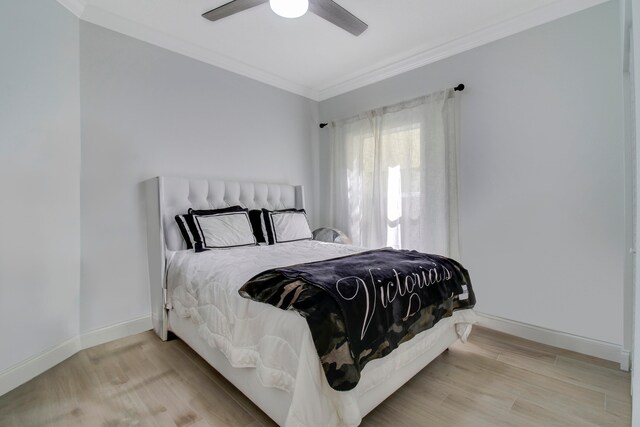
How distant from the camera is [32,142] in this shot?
1.86m

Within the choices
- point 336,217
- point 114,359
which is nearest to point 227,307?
point 114,359

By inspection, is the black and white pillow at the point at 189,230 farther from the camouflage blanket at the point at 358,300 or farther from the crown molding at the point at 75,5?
the crown molding at the point at 75,5

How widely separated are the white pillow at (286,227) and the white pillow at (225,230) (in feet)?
0.75

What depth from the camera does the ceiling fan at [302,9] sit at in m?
1.74

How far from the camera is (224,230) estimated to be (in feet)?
8.39

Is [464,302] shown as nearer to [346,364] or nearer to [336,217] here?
[346,364]

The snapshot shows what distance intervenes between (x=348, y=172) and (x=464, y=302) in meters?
2.12

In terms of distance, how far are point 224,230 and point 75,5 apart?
1.98 meters

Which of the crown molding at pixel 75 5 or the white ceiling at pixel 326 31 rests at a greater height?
the white ceiling at pixel 326 31

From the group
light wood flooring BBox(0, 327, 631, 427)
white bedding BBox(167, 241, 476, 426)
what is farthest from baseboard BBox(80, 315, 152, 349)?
white bedding BBox(167, 241, 476, 426)

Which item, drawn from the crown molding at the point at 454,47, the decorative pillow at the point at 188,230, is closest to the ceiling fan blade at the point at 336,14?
the crown molding at the point at 454,47

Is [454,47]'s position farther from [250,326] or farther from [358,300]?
[250,326]

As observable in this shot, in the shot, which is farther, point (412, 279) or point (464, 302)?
point (464, 302)

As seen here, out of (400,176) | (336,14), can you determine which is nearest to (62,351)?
(336,14)
